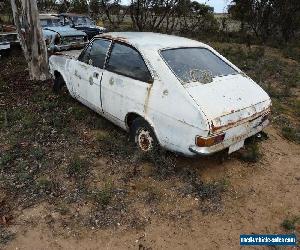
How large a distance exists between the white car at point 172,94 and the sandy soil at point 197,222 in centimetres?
60

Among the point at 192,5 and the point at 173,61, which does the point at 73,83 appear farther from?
the point at 192,5

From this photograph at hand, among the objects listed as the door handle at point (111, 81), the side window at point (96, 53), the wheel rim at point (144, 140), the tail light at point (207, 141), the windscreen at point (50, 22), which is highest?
the side window at point (96, 53)

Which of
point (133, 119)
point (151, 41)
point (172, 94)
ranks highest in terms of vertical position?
point (151, 41)

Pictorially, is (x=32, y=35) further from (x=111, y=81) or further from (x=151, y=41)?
(x=151, y=41)

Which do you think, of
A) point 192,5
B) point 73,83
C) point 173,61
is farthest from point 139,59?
point 192,5

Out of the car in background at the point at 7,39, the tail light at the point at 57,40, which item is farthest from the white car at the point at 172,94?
the car in background at the point at 7,39

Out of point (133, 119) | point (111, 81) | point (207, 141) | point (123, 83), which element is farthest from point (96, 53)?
point (207, 141)

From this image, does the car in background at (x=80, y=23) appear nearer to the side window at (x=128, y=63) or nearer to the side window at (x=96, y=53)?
the side window at (x=96, y=53)

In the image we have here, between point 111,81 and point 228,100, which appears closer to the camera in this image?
point 228,100

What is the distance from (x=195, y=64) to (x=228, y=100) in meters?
0.81

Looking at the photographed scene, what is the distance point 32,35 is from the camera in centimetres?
808

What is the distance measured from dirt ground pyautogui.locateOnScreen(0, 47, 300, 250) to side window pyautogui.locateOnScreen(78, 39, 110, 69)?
1.10m

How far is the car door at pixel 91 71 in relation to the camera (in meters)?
5.60

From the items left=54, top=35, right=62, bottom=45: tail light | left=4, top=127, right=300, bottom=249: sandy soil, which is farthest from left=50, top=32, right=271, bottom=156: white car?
left=54, top=35, right=62, bottom=45: tail light
